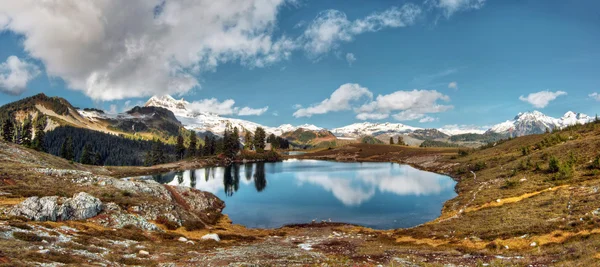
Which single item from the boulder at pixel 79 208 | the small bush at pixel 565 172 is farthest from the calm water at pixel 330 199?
the boulder at pixel 79 208

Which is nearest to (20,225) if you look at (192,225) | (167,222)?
→ (167,222)

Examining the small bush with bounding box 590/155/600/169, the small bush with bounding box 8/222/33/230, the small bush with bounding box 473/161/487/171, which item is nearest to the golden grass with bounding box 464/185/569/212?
the small bush with bounding box 590/155/600/169

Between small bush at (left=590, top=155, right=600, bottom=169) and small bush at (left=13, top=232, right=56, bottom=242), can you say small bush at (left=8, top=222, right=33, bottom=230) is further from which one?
small bush at (left=590, top=155, right=600, bottom=169)

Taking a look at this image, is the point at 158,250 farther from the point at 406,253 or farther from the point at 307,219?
the point at 307,219

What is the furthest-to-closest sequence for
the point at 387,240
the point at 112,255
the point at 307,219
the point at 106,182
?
the point at 307,219 → the point at 106,182 → the point at 387,240 → the point at 112,255

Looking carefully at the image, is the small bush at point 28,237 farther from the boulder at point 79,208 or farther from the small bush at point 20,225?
the boulder at point 79,208

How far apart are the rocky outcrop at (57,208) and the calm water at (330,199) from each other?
3230cm

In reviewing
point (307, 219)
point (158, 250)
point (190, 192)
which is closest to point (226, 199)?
point (190, 192)

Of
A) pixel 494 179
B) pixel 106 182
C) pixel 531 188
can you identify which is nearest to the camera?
pixel 106 182

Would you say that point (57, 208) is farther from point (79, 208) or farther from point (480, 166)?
point (480, 166)

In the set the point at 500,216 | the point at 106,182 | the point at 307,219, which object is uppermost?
the point at 106,182

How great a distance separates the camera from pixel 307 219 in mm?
68500

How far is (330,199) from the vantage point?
89.9 m

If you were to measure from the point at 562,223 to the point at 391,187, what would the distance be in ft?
243
